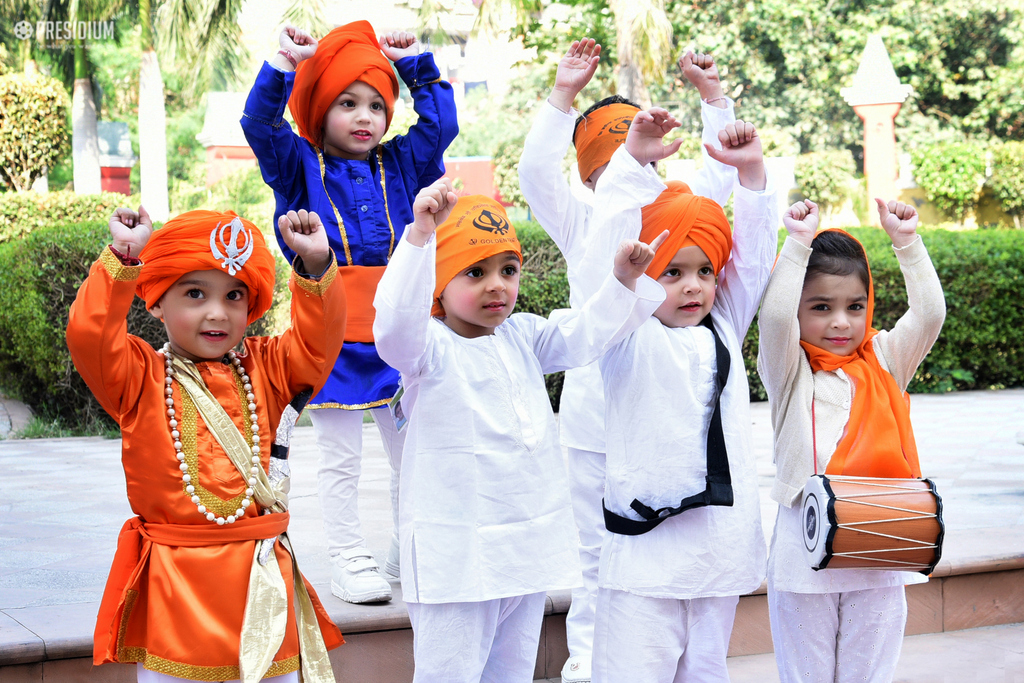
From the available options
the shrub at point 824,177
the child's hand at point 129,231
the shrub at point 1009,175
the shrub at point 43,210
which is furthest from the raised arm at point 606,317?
the shrub at point 1009,175

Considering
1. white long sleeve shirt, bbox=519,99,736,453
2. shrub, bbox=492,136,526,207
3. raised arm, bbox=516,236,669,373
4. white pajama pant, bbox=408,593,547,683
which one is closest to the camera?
white pajama pant, bbox=408,593,547,683

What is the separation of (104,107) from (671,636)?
32.5m

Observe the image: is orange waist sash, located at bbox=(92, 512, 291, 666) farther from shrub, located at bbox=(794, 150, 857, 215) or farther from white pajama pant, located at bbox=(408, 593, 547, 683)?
shrub, located at bbox=(794, 150, 857, 215)

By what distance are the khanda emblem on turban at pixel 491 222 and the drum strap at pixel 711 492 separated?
69 centimetres

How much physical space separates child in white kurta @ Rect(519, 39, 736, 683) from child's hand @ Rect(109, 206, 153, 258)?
1119 mm

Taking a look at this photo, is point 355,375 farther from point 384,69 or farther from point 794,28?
point 794,28

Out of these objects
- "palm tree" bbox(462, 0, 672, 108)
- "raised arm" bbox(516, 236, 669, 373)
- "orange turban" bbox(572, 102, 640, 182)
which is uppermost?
"palm tree" bbox(462, 0, 672, 108)

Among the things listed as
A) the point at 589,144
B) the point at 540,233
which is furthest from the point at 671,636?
the point at 540,233

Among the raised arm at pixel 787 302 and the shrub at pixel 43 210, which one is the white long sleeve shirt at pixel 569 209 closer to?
the raised arm at pixel 787 302

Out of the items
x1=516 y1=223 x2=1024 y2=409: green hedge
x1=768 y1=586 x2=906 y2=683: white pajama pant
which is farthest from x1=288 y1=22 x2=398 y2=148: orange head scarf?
x1=516 y1=223 x2=1024 y2=409: green hedge

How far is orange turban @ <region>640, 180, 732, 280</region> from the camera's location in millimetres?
2650

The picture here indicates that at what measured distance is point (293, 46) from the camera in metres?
3.06

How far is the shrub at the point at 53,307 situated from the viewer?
7.57 meters

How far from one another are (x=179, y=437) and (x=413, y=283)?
649 mm
